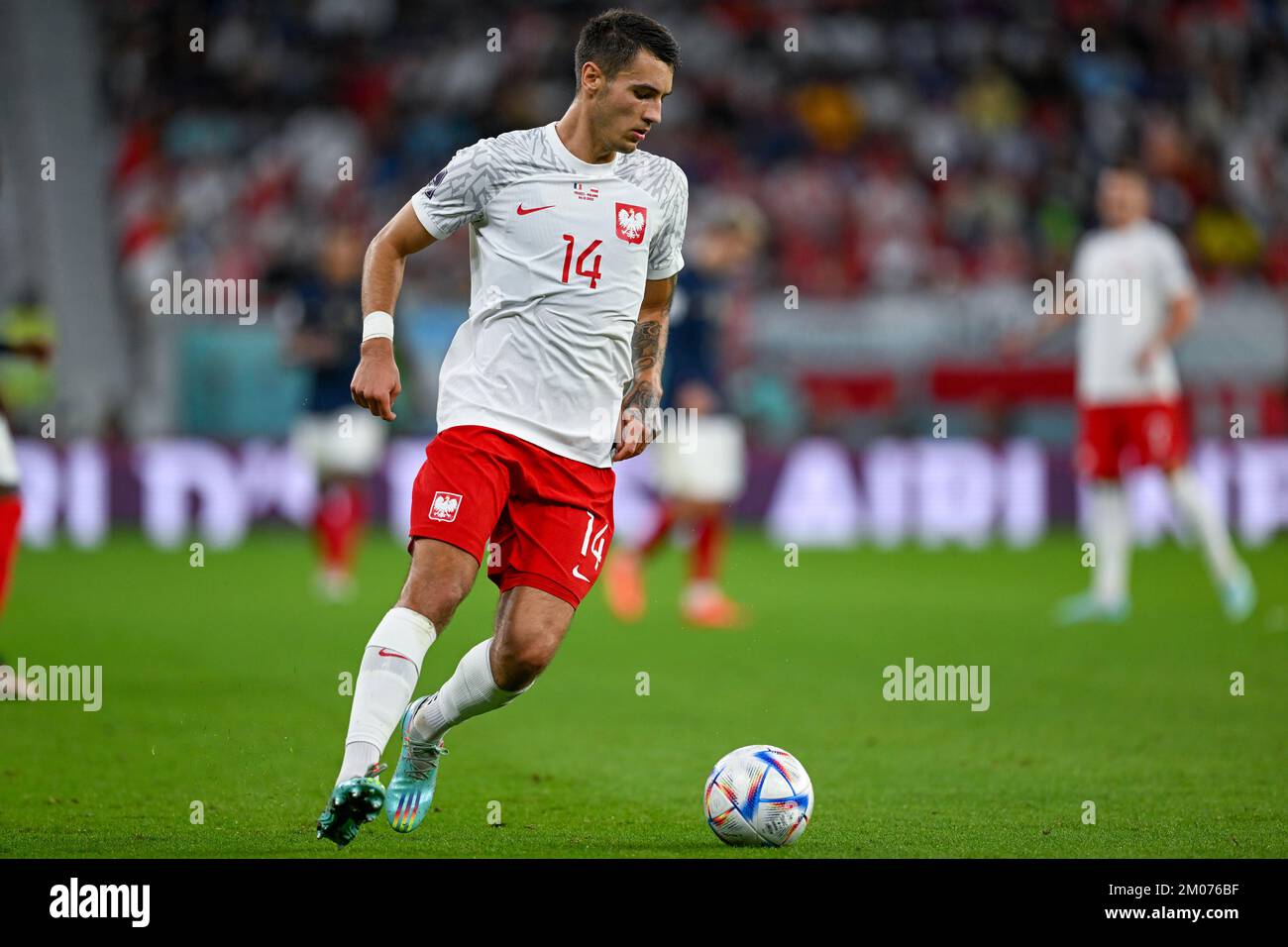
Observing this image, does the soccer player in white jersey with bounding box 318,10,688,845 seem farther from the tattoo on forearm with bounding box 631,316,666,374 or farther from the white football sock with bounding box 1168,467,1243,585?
the white football sock with bounding box 1168,467,1243,585

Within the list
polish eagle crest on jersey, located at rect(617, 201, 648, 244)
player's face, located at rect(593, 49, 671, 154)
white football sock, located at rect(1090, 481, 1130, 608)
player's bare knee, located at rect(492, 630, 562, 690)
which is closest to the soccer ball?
player's bare knee, located at rect(492, 630, 562, 690)

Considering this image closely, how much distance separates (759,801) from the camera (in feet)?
16.0

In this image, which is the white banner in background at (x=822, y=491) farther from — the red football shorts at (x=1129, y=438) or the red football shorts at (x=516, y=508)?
the red football shorts at (x=516, y=508)

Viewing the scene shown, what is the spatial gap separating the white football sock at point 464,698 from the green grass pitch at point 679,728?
301 millimetres

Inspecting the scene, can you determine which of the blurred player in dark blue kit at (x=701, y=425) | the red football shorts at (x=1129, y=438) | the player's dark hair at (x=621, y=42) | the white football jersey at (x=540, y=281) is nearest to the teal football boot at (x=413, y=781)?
the white football jersey at (x=540, y=281)

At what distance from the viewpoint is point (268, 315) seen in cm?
1720

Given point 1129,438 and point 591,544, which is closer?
point 591,544

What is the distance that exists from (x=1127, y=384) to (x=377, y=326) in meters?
7.19

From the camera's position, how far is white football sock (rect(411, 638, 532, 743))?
4.93m

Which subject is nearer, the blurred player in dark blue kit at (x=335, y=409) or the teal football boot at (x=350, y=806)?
the teal football boot at (x=350, y=806)

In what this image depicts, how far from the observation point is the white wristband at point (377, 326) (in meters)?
4.76

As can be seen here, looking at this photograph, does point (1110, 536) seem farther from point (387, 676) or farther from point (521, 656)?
point (387, 676)

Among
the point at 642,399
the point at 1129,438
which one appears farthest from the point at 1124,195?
the point at 642,399

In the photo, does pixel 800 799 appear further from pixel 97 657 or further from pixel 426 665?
pixel 97 657
